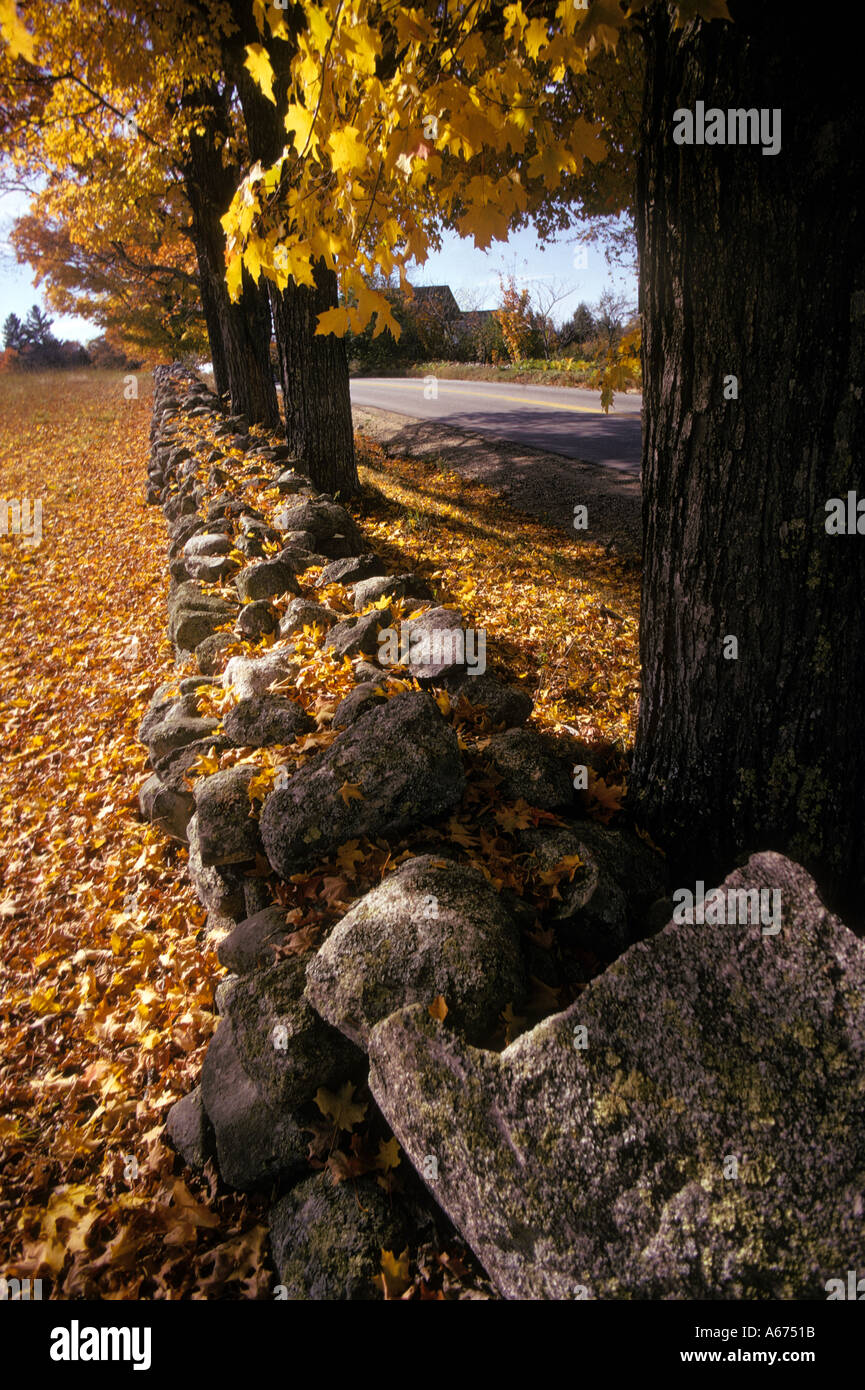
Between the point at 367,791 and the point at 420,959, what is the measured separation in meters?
0.78

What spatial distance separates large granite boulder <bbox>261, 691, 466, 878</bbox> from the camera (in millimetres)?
2779

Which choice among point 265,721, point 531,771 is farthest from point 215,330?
point 531,771

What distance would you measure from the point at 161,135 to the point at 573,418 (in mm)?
8900

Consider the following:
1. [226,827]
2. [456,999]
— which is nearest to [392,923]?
[456,999]

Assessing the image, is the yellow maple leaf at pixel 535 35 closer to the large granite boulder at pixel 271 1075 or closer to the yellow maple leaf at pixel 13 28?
the yellow maple leaf at pixel 13 28

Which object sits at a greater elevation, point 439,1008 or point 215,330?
point 215,330

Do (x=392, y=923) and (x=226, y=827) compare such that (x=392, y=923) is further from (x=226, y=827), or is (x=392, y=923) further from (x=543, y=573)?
(x=543, y=573)

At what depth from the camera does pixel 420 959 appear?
7.13ft

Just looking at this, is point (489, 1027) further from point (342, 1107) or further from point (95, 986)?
point (95, 986)

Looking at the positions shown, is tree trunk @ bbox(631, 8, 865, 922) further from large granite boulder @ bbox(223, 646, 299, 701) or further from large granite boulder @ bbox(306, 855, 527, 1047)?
large granite boulder @ bbox(223, 646, 299, 701)

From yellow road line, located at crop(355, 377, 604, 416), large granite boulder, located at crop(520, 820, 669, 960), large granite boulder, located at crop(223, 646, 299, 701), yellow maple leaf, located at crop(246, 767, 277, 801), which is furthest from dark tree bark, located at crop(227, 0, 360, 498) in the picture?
yellow road line, located at crop(355, 377, 604, 416)

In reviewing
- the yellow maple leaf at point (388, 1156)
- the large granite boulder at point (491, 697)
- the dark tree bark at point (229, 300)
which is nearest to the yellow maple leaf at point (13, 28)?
the large granite boulder at point (491, 697)

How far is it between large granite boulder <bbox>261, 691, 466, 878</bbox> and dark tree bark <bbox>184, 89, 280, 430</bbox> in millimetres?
10065

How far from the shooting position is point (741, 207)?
2.08 metres
